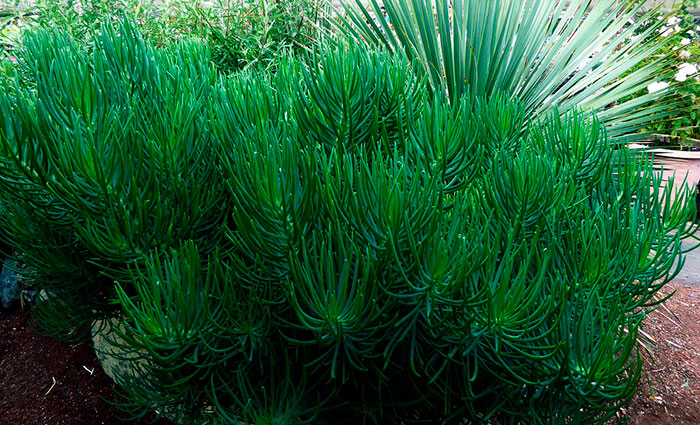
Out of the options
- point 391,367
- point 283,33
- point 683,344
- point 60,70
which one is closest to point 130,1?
point 283,33

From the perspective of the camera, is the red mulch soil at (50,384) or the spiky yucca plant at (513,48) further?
the spiky yucca plant at (513,48)

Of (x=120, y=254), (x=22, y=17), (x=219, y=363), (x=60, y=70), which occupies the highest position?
(x=22, y=17)

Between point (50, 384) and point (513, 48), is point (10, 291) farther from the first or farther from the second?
point (513, 48)

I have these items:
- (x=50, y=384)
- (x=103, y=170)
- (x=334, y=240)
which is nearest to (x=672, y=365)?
(x=334, y=240)

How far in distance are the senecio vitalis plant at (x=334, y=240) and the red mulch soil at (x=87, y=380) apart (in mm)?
810

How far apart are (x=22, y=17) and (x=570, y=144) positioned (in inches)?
158

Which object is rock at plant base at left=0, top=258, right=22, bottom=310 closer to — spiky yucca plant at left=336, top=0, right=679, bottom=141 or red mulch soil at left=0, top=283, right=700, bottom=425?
red mulch soil at left=0, top=283, right=700, bottom=425

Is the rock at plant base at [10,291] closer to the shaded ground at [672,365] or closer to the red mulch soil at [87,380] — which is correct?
the red mulch soil at [87,380]

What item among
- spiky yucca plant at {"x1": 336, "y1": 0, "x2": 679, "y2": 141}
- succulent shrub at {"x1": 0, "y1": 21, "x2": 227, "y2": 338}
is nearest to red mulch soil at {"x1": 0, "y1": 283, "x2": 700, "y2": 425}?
succulent shrub at {"x1": 0, "y1": 21, "x2": 227, "y2": 338}

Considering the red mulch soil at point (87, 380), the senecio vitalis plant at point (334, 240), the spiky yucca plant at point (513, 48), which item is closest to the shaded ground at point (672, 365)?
the red mulch soil at point (87, 380)

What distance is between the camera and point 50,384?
243 centimetres

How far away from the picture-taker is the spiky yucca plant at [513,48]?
332 centimetres

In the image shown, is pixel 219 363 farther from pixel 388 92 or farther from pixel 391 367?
pixel 388 92

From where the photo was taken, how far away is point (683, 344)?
2775mm
